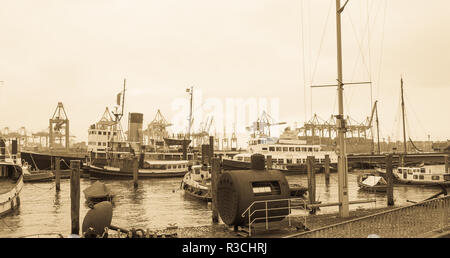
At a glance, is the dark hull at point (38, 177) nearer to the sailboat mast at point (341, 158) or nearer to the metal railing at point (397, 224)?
the sailboat mast at point (341, 158)

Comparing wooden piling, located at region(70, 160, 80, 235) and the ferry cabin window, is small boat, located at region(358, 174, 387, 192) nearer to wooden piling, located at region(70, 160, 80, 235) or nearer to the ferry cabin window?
the ferry cabin window

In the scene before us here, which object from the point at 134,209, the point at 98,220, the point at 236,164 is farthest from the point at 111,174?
the point at 98,220

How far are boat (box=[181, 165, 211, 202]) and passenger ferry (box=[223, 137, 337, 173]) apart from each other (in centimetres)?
2417

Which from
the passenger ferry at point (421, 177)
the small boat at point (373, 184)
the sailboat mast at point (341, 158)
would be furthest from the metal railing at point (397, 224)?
the passenger ferry at point (421, 177)

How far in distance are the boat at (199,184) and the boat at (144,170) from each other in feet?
75.2

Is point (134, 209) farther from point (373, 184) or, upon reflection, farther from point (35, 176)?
point (35, 176)

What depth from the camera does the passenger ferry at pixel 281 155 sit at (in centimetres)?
7350

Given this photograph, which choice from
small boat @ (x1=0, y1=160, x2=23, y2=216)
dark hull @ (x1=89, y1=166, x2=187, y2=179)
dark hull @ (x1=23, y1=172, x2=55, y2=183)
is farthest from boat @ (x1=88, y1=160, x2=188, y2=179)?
small boat @ (x1=0, y1=160, x2=23, y2=216)
